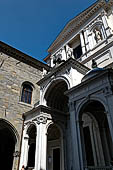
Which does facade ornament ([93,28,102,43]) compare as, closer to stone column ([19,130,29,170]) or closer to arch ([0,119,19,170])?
stone column ([19,130,29,170])

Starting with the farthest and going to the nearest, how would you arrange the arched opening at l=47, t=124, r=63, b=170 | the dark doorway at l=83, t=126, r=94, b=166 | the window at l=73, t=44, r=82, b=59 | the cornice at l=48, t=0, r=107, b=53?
1. the window at l=73, t=44, r=82, b=59
2. the cornice at l=48, t=0, r=107, b=53
3. the arched opening at l=47, t=124, r=63, b=170
4. the dark doorway at l=83, t=126, r=94, b=166

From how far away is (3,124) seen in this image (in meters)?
12.0

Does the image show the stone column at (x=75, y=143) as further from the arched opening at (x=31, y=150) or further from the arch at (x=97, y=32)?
the arch at (x=97, y=32)

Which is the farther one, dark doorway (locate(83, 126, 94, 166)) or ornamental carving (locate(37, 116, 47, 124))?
ornamental carving (locate(37, 116, 47, 124))

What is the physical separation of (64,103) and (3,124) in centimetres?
554

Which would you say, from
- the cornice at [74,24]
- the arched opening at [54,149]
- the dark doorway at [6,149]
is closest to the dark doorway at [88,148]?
the arched opening at [54,149]

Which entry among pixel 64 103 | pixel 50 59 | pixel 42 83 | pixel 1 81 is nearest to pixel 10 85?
pixel 1 81

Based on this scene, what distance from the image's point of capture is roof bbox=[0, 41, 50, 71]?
14.8 meters

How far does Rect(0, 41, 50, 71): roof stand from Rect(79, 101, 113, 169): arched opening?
9.00 metres

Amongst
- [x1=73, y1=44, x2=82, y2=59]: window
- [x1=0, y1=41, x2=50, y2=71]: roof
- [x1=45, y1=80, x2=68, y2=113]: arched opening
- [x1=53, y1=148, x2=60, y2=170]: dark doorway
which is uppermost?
[x1=73, y1=44, x2=82, y2=59]: window

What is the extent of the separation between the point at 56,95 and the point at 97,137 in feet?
15.4

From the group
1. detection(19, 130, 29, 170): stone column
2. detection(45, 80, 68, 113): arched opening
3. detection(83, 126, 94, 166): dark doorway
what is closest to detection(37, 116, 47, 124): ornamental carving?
detection(45, 80, 68, 113): arched opening

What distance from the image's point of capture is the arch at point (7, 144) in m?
12.2

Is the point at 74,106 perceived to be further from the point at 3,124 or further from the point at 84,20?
the point at 84,20
